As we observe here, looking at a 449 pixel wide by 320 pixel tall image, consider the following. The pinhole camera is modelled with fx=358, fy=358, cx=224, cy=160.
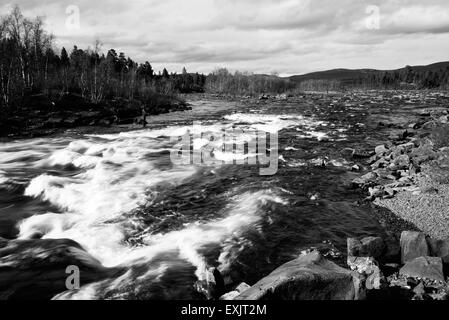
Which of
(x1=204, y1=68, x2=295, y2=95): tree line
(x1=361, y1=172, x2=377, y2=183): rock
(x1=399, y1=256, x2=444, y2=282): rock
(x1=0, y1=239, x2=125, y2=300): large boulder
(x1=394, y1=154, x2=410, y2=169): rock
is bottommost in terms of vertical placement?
(x1=0, y1=239, x2=125, y2=300): large boulder

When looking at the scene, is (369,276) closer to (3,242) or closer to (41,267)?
(41,267)

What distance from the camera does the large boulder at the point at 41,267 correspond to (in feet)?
30.0

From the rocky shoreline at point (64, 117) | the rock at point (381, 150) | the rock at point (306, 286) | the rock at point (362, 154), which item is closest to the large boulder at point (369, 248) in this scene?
the rock at point (306, 286)

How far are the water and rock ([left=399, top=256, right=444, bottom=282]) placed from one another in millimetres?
2494

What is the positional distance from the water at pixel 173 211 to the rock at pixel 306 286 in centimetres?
218

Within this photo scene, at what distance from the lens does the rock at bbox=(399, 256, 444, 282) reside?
8.20 metres

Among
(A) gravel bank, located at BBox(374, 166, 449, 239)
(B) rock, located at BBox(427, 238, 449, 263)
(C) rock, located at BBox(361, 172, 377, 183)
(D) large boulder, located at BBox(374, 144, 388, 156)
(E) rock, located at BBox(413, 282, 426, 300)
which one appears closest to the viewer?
(E) rock, located at BBox(413, 282, 426, 300)

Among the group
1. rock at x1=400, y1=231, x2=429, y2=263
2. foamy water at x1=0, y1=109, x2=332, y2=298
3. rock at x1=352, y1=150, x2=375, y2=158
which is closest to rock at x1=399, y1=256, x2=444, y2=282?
rock at x1=400, y1=231, x2=429, y2=263

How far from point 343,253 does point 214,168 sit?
1180 centimetres

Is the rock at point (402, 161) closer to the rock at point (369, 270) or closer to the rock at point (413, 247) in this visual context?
the rock at point (413, 247)

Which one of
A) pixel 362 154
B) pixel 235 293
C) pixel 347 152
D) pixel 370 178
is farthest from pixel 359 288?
pixel 347 152

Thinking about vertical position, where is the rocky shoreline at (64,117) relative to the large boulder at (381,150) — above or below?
above

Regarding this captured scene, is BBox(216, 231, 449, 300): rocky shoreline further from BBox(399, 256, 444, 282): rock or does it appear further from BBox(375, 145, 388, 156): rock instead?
BBox(375, 145, 388, 156): rock

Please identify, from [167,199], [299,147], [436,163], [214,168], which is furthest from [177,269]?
[299,147]
